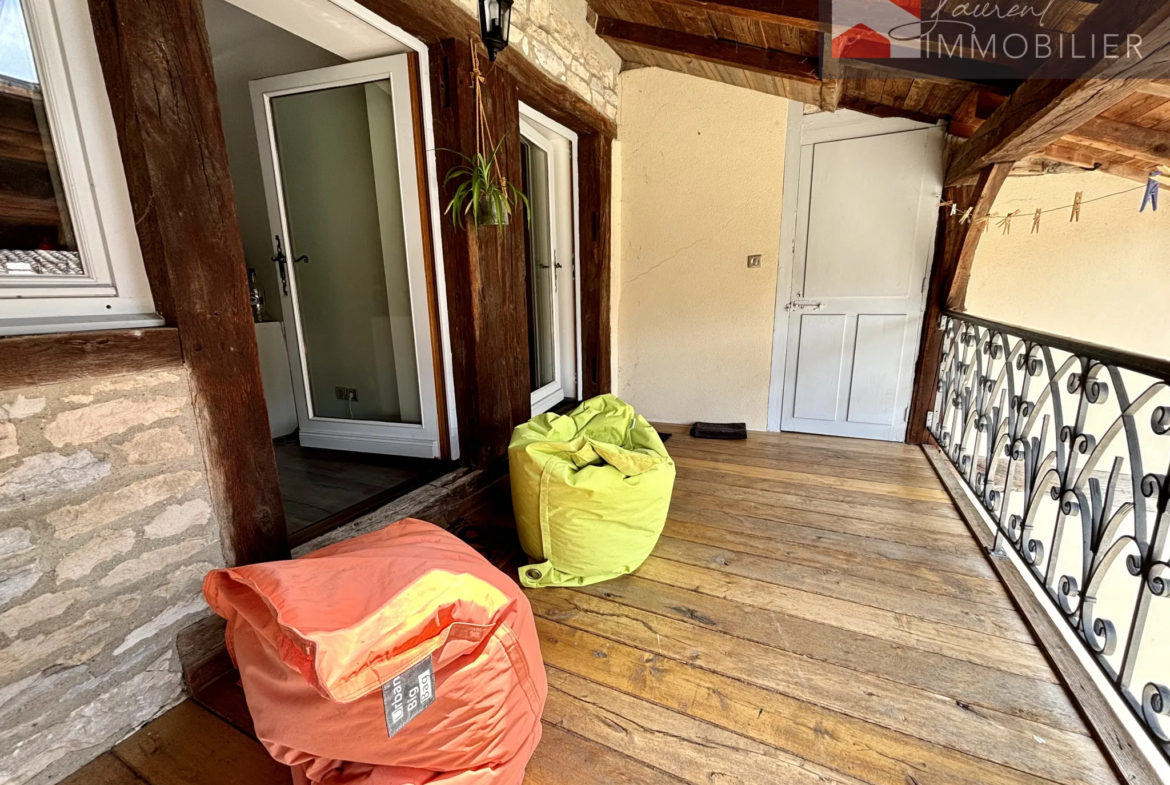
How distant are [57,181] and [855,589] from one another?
2.62m

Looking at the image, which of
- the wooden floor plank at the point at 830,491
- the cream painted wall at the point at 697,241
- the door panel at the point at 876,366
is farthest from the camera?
the cream painted wall at the point at 697,241

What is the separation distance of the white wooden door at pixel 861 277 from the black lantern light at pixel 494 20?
236 cm

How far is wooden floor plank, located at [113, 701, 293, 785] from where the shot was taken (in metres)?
1.08

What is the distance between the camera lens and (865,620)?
1.59 metres

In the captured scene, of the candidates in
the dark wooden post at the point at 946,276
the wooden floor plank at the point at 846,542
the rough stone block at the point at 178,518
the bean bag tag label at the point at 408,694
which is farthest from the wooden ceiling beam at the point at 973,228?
the rough stone block at the point at 178,518

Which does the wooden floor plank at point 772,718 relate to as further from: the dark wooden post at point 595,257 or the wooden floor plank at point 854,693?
the dark wooden post at point 595,257

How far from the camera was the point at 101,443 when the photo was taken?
108 cm

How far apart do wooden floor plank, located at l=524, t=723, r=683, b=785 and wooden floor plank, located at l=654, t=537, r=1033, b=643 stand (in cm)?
89

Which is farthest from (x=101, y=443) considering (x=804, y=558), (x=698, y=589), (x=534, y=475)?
(x=804, y=558)

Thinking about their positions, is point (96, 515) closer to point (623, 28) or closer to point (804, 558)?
point (804, 558)

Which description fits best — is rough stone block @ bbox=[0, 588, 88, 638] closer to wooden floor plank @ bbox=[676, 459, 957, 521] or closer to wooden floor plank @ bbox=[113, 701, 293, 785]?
wooden floor plank @ bbox=[113, 701, 293, 785]

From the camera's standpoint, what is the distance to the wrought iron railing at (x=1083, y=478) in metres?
1.15

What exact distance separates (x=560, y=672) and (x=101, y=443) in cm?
130

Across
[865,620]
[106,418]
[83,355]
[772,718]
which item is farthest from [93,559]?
[865,620]
